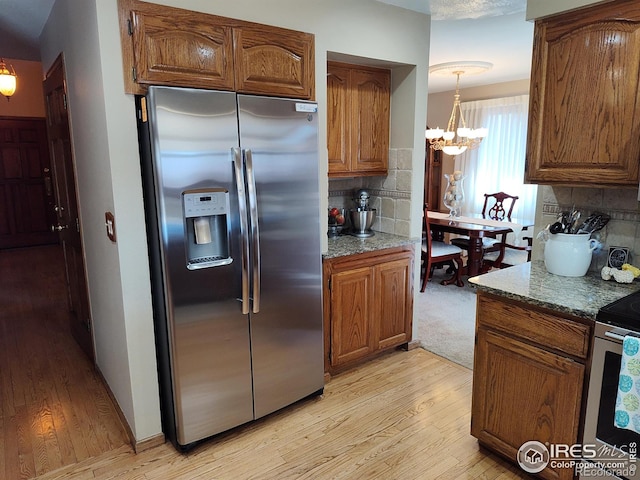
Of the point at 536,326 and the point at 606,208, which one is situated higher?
the point at 606,208

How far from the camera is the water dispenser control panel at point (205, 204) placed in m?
2.01

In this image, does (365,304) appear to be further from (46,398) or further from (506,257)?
(506,257)

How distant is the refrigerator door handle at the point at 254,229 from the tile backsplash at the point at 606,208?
1629 millimetres

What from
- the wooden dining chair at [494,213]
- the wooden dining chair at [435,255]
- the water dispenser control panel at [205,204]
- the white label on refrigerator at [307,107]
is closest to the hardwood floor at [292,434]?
the water dispenser control panel at [205,204]

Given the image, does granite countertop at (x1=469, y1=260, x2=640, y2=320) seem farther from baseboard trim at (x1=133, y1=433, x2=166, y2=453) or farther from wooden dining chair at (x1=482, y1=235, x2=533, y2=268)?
wooden dining chair at (x1=482, y1=235, x2=533, y2=268)

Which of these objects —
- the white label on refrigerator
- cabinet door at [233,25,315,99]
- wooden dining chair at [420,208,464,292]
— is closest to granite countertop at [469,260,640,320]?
the white label on refrigerator

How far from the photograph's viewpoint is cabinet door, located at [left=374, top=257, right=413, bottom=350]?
302cm

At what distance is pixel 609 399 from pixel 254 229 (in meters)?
1.68

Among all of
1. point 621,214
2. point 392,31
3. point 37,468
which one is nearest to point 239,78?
point 392,31

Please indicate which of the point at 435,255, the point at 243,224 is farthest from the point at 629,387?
the point at 435,255

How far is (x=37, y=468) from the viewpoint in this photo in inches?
83.3

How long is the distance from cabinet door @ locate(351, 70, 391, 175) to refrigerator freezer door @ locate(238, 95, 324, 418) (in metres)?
0.75

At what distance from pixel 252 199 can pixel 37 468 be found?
1716 millimetres

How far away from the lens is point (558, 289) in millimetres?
1947
